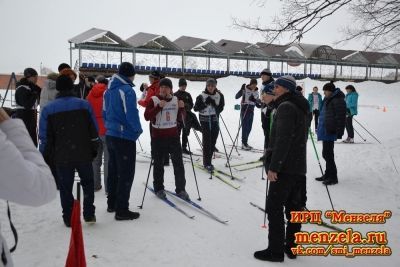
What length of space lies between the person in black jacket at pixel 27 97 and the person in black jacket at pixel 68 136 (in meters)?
2.23

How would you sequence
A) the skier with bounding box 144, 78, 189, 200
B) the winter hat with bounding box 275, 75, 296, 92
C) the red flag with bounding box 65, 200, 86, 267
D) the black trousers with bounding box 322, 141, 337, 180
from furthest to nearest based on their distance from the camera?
the black trousers with bounding box 322, 141, 337, 180
the skier with bounding box 144, 78, 189, 200
the winter hat with bounding box 275, 75, 296, 92
the red flag with bounding box 65, 200, 86, 267

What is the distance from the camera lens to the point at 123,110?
4.45m

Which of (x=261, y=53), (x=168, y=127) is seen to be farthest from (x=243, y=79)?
(x=168, y=127)

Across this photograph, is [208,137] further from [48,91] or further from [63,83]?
[63,83]

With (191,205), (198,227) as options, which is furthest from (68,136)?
(191,205)

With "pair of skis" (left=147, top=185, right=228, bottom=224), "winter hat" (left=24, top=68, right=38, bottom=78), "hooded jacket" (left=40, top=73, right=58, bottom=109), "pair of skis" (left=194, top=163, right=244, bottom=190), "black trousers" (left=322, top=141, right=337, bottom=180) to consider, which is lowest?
"pair of skis" (left=194, top=163, right=244, bottom=190)

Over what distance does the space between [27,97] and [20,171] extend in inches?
218

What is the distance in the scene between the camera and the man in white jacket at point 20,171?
45.2 inches

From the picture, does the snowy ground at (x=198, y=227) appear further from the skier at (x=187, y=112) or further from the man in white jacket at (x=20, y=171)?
the man in white jacket at (x=20, y=171)

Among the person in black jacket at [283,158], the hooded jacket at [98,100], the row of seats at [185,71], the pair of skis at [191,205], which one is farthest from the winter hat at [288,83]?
the row of seats at [185,71]

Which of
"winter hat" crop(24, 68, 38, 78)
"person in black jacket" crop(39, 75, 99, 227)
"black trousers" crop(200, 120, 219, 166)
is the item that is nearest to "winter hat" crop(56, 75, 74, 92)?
"person in black jacket" crop(39, 75, 99, 227)

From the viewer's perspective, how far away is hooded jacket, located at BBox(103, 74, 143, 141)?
4.42 meters

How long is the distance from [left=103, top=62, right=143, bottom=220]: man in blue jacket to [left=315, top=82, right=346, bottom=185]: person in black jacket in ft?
13.3

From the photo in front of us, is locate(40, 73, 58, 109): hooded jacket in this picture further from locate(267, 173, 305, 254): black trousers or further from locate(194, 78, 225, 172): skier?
locate(267, 173, 305, 254): black trousers
